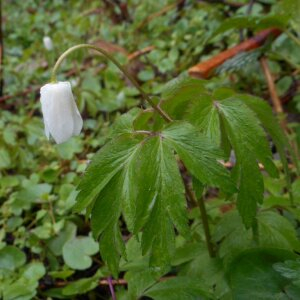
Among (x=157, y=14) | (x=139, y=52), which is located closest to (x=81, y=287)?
(x=139, y=52)

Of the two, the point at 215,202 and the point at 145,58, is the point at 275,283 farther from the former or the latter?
the point at 145,58

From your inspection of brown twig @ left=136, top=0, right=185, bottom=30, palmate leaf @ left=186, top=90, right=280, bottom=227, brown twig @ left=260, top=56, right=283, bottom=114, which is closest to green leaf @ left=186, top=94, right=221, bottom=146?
palmate leaf @ left=186, top=90, right=280, bottom=227

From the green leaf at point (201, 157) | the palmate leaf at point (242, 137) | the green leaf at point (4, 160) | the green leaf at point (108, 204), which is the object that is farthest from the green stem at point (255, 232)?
the green leaf at point (4, 160)

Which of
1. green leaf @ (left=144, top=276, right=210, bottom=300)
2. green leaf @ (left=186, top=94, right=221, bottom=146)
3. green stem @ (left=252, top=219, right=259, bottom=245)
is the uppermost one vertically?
green leaf @ (left=186, top=94, right=221, bottom=146)

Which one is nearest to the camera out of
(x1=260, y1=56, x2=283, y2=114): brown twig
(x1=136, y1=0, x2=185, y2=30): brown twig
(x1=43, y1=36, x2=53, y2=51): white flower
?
(x1=260, y1=56, x2=283, y2=114): brown twig

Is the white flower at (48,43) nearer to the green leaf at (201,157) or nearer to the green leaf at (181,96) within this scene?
the green leaf at (181,96)

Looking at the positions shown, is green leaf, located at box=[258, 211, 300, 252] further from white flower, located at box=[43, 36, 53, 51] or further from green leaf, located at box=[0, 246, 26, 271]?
white flower, located at box=[43, 36, 53, 51]

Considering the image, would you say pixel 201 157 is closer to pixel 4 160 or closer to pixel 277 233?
pixel 277 233
